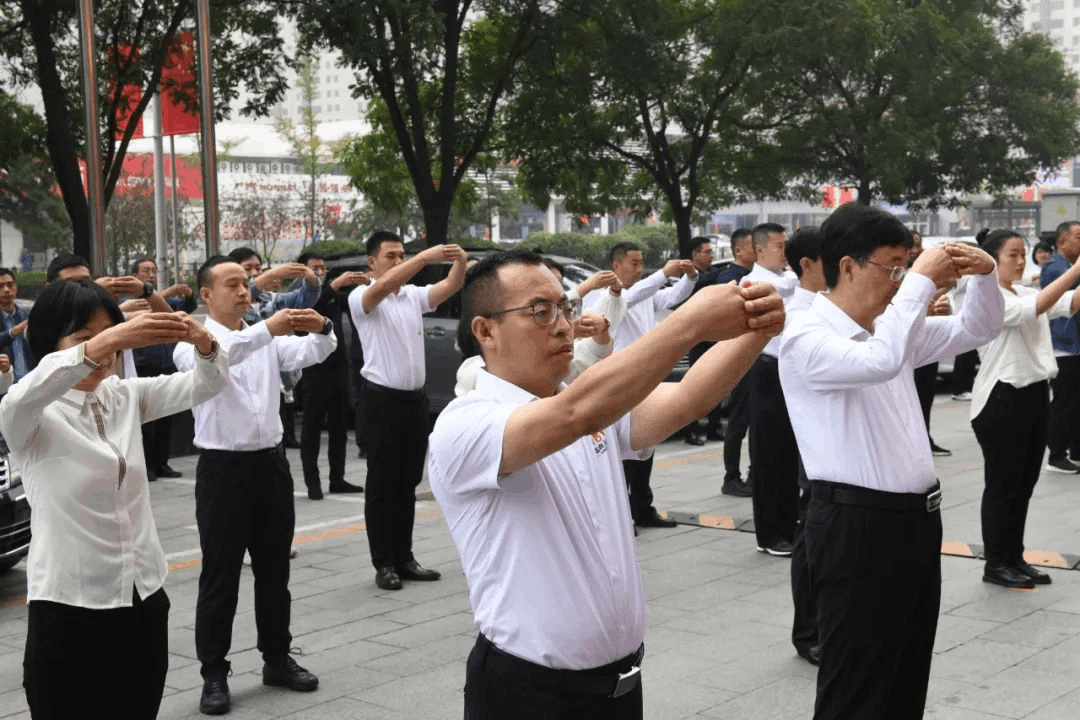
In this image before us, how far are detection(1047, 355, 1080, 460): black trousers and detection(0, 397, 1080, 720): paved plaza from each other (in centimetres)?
156

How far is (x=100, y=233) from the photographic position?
13.1 meters

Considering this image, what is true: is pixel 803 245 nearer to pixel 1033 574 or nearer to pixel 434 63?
pixel 1033 574

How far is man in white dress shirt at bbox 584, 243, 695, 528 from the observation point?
908 cm

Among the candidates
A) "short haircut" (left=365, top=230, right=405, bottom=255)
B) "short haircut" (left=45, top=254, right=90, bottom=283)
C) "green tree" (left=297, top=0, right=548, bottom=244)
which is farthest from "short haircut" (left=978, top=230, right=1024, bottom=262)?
"green tree" (left=297, top=0, right=548, bottom=244)

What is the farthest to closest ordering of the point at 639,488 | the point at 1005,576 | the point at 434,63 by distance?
the point at 434,63 → the point at 639,488 → the point at 1005,576

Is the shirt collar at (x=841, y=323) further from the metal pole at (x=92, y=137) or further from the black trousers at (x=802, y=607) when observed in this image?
the metal pole at (x=92, y=137)

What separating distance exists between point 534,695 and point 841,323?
211 centimetres

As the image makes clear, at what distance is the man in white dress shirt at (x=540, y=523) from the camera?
110 inches

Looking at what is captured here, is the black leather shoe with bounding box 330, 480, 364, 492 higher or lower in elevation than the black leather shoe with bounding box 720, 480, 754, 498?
lower

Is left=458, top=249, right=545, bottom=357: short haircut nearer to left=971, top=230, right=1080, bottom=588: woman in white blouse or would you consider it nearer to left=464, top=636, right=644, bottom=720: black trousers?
left=464, top=636, right=644, bottom=720: black trousers

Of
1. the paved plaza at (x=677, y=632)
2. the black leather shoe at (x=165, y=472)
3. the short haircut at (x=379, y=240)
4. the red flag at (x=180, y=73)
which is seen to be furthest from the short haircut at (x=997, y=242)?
the red flag at (x=180, y=73)

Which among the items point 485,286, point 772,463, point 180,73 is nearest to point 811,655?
point 772,463

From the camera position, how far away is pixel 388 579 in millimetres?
7613

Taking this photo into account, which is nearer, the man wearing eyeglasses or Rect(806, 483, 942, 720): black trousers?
Rect(806, 483, 942, 720): black trousers
